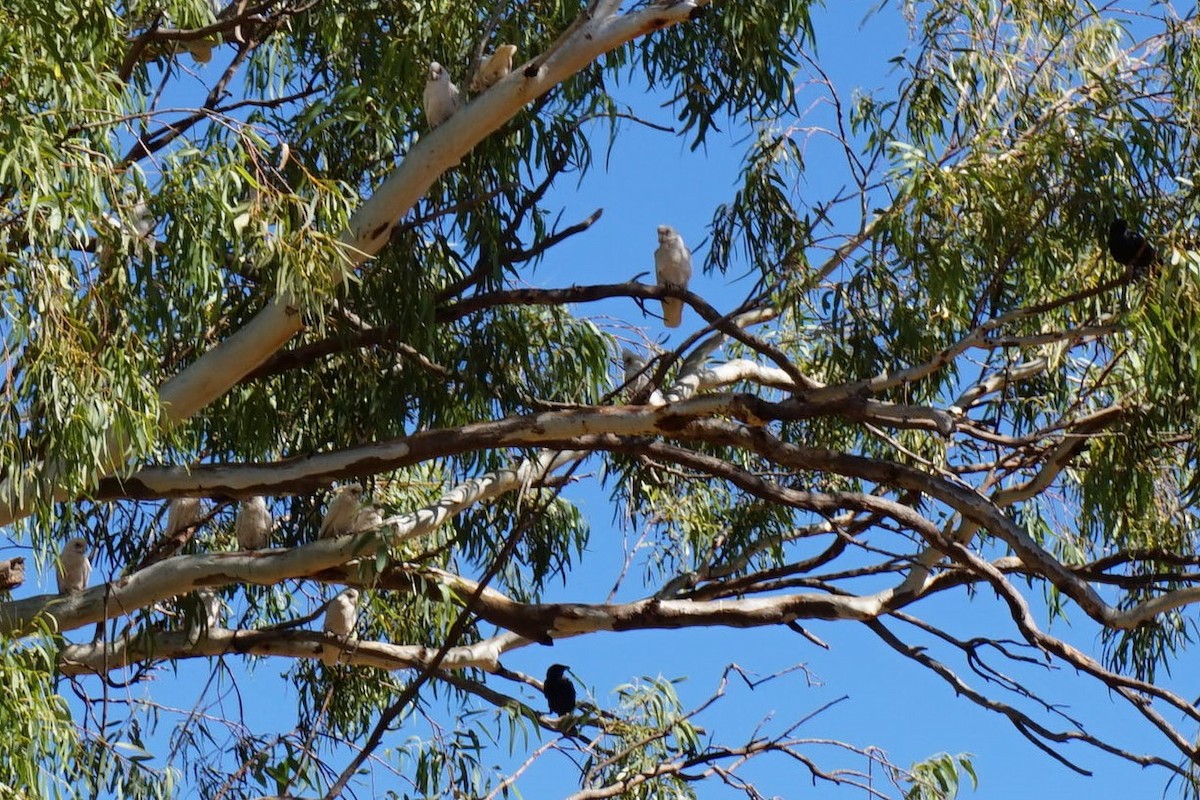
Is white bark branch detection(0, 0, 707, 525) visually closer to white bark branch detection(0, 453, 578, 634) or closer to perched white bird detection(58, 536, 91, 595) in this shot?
white bark branch detection(0, 453, 578, 634)

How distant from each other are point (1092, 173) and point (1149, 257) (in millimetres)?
319

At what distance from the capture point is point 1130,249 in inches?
171

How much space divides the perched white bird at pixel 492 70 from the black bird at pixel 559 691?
1904 millimetres

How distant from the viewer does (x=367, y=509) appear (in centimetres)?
471

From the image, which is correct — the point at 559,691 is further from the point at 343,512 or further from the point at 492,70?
the point at 492,70

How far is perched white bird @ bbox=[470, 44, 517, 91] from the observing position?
4207 mm

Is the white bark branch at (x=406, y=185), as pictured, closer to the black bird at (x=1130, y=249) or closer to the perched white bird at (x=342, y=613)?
the perched white bird at (x=342, y=613)

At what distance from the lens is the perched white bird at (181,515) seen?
5.25 m

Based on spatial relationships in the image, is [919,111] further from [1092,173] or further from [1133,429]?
[1133,429]

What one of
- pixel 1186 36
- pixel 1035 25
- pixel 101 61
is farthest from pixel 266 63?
pixel 1186 36

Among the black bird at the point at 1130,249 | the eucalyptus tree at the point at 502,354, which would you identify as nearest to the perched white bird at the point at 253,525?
the eucalyptus tree at the point at 502,354

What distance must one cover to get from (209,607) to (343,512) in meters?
0.55

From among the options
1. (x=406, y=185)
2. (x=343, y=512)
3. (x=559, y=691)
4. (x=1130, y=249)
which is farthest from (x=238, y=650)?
(x=1130, y=249)

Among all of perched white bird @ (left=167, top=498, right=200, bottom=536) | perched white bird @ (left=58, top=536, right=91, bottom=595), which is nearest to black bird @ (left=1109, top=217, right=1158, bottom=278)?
perched white bird @ (left=167, top=498, right=200, bottom=536)
